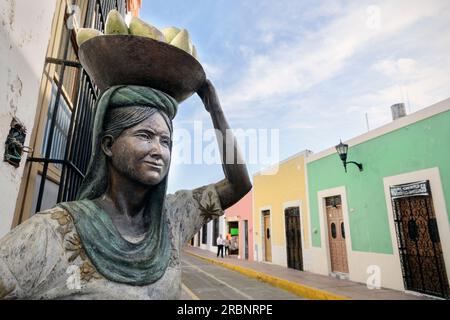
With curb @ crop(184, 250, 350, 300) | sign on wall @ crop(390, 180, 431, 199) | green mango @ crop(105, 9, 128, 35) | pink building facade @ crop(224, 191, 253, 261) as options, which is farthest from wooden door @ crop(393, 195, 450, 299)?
pink building facade @ crop(224, 191, 253, 261)

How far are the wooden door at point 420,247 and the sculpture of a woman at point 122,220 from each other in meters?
6.01

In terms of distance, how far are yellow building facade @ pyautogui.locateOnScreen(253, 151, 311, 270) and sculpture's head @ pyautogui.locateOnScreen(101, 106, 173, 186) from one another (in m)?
9.34

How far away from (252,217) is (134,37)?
13628 millimetres

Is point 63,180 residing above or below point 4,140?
below

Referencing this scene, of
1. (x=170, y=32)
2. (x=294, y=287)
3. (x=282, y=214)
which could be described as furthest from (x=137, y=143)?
(x=282, y=214)

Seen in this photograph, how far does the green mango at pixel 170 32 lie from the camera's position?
46.0 inches

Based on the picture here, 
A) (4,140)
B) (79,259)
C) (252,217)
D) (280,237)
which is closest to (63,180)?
(4,140)

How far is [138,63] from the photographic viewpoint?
3.31ft

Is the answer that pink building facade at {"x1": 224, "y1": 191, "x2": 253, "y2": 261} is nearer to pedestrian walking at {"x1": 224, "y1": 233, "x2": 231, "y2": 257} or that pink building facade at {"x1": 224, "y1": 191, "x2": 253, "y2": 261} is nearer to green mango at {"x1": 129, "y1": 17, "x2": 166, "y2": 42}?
pedestrian walking at {"x1": 224, "y1": 233, "x2": 231, "y2": 257}

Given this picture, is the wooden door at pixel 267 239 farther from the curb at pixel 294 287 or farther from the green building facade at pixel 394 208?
the green building facade at pixel 394 208

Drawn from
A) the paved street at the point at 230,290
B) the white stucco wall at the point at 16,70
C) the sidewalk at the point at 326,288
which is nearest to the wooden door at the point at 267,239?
the sidewalk at the point at 326,288

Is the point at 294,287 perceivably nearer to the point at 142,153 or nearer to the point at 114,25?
the point at 142,153

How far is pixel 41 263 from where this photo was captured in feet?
2.54
